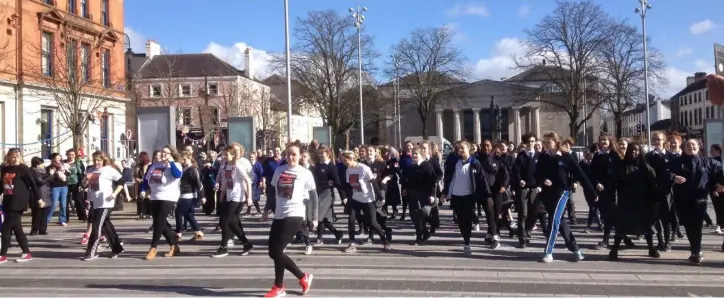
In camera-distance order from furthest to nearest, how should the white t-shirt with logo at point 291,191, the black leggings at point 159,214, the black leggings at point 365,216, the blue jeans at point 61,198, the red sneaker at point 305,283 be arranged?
the blue jeans at point 61,198 < the black leggings at point 365,216 < the black leggings at point 159,214 < the white t-shirt with logo at point 291,191 < the red sneaker at point 305,283

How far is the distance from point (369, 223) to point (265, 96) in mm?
42183

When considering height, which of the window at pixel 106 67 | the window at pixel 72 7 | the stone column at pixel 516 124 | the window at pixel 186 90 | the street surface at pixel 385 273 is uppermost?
the window at pixel 72 7

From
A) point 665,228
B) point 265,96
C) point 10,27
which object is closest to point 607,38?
point 265,96

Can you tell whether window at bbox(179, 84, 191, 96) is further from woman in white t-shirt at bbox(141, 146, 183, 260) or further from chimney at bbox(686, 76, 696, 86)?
chimney at bbox(686, 76, 696, 86)

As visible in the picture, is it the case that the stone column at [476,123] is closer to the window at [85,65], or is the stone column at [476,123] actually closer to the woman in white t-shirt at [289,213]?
the window at [85,65]

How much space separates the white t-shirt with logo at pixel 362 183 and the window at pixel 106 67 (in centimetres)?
2697

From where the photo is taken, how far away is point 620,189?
10.6 metres

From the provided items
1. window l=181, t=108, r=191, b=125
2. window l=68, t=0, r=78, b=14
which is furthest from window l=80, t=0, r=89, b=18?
window l=181, t=108, r=191, b=125

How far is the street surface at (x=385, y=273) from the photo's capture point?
844cm

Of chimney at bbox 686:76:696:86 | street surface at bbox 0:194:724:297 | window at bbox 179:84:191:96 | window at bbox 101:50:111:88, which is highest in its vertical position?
chimney at bbox 686:76:696:86

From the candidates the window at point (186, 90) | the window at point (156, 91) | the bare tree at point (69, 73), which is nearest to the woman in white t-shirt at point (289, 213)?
the bare tree at point (69, 73)

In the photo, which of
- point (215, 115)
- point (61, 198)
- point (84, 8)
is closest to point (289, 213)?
point (61, 198)

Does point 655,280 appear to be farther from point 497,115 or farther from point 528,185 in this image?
point 497,115

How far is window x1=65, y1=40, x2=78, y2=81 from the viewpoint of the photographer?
81.2 feet
